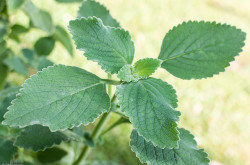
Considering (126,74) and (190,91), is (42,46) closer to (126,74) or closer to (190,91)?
(126,74)

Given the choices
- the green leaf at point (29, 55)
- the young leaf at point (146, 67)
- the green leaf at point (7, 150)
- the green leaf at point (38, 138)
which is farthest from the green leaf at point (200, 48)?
the green leaf at point (29, 55)

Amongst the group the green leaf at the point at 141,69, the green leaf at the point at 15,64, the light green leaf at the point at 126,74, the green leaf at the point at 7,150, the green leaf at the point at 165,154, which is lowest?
the green leaf at the point at 7,150

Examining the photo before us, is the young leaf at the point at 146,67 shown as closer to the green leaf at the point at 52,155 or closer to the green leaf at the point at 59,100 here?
the green leaf at the point at 59,100

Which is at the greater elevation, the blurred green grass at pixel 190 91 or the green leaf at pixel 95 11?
the blurred green grass at pixel 190 91

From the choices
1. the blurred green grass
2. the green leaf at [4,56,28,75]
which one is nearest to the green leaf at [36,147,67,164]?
the green leaf at [4,56,28,75]

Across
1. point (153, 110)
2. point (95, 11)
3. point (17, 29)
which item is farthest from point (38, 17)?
point (153, 110)

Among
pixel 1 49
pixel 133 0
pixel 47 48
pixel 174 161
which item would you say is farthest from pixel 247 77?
pixel 174 161

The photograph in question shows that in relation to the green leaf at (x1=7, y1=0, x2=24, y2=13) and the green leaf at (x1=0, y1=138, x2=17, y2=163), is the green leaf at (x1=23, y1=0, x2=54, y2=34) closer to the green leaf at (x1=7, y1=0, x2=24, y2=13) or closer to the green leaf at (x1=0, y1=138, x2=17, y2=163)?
the green leaf at (x1=7, y1=0, x2=24, y2=13)
